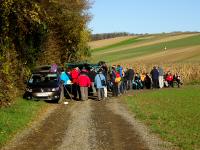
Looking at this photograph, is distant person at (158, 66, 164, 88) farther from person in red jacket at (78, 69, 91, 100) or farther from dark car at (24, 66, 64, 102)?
dark car at (24, 66, 64, 102)

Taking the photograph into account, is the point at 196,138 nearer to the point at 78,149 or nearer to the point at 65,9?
the point at 78,149

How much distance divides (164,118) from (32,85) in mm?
9775

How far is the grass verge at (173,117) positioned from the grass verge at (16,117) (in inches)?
166

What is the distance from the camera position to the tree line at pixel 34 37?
24078 mm

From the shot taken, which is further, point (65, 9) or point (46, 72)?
point (65, 9)

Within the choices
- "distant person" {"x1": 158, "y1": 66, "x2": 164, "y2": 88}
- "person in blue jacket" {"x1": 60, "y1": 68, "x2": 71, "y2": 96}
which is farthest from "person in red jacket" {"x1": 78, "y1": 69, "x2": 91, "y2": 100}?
"distant person" {"x1": 158, "y1": 66, "x2": 164, "y2": 88}

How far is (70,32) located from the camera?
43.5 metres

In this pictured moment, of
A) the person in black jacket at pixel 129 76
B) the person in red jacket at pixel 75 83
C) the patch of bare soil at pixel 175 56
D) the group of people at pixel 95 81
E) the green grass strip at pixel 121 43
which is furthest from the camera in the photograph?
the green grass strip at pixel 121 43

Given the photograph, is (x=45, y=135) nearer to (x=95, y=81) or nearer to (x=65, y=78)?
(x=95, y=81)

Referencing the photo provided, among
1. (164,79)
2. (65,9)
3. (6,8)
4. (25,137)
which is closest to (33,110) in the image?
(6,8)

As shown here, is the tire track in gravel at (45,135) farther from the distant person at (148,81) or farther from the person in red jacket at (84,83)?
the distant person at (148,81)

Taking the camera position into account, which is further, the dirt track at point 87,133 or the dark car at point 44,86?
the dark car at point 44,86

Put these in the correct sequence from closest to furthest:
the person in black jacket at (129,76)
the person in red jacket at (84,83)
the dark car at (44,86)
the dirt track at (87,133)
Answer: the dirt track at (87,133) < the dark car at (44,86) < the person in red jacket at (84,83) < the person in black jacket at (129,76)

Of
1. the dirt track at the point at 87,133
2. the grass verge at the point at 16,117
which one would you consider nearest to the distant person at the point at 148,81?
the grass verge at the point at 16,117
